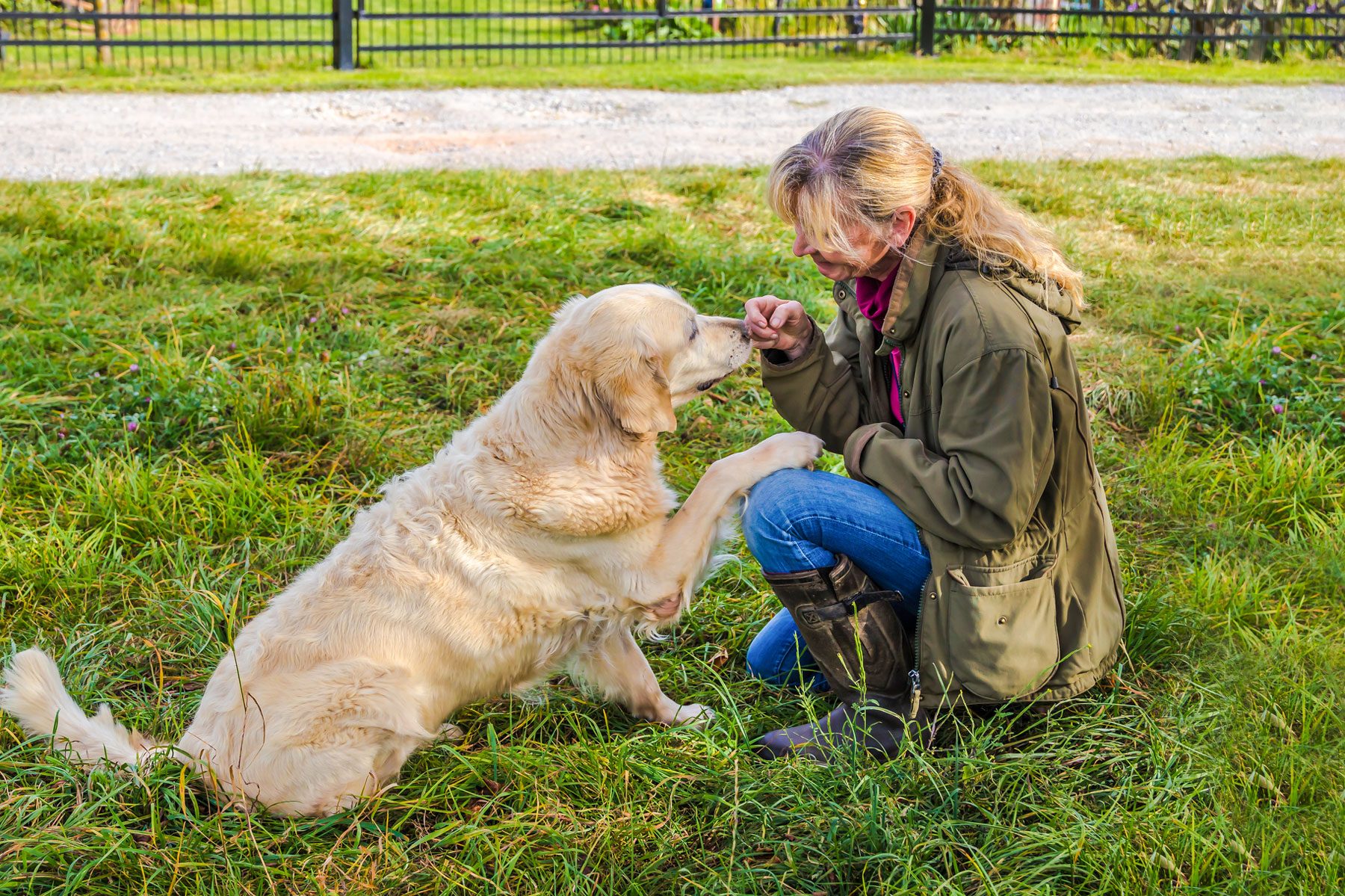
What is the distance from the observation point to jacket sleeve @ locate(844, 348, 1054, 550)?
2561 millimetres

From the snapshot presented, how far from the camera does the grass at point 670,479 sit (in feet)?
8.23

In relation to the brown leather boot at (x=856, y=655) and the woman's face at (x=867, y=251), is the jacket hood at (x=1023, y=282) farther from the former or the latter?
the brown leather boot at (x=856, y=655)

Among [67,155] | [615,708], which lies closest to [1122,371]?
[615,708]

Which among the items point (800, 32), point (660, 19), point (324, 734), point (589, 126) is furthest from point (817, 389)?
point (800, 32)

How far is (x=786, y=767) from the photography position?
8.88ft

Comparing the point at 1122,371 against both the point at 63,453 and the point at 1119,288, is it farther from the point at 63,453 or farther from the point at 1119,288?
the point at 63,453

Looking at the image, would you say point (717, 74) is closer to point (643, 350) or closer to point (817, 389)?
point (817, 389)

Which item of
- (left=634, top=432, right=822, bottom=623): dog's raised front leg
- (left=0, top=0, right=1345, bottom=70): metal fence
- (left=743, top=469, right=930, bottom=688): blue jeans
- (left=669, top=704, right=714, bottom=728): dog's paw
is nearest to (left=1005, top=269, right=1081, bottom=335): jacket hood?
(left=743, top=469, right=930, bottom=688): blue jeans

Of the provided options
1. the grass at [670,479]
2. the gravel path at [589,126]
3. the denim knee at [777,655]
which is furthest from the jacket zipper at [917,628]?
the gravel path at [589,126]

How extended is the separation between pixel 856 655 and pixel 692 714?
642 mm

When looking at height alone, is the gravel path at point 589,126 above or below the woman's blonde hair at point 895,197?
above

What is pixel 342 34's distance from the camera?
11.9 metres

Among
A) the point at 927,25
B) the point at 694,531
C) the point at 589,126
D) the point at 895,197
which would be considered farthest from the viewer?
the point at 927,25

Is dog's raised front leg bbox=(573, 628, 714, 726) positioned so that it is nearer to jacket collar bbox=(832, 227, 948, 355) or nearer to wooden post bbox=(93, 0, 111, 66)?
jacket collar bbox=(832, 227, 948, 355)
